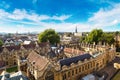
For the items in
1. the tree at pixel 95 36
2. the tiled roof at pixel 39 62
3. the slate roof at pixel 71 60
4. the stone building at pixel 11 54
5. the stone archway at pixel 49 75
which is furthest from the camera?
the tree at pixel 95 36

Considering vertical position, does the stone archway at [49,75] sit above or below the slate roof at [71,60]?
below

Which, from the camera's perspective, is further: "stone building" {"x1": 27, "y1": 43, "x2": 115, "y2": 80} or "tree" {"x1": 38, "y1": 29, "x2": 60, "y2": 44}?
"tree" {"x1": 38, "y1": 29, "x2": 60, "y2": 44}

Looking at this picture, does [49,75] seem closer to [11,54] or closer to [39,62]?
[39,62]

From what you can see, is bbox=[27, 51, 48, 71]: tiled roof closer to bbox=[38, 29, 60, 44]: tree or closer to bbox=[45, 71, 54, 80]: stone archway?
bbox=[45, 71, 54, 80]: stone archway

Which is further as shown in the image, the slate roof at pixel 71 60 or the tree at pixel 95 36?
the tree at pixel 95 36

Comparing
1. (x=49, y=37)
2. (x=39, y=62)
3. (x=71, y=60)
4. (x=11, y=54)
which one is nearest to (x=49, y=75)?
(x=39, y=62)

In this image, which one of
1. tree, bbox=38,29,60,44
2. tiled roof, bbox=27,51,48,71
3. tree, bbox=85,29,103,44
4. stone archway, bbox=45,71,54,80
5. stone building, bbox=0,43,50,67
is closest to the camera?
stone archway, bbox=45,71,54,80

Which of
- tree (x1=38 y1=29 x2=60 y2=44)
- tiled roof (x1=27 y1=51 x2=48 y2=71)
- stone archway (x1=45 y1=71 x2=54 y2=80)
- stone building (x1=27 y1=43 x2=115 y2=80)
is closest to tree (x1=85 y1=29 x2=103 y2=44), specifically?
tree (x1=38 y1=29 x2=60 y2=44)

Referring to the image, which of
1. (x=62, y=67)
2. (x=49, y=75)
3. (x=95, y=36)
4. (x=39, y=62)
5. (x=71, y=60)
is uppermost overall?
(x=95, y=36)

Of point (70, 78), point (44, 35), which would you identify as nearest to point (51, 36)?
point (44, 35)

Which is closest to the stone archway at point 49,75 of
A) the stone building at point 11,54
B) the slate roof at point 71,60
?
the slate roof at point 71,60

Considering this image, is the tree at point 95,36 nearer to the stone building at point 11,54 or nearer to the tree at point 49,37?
the tree at point 49,37

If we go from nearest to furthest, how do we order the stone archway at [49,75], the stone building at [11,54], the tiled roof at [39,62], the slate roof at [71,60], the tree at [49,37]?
the stone archway at [49,75] < the tiled roof at [39,62] < the slate roof at [71,60] < the stone building at [11,54] < the tree at [49,37]

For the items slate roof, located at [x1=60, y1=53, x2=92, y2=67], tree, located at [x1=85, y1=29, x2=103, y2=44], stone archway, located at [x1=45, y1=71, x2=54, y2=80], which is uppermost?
tree, located at [x1=85, y1=29, x2=103, y2=44]
